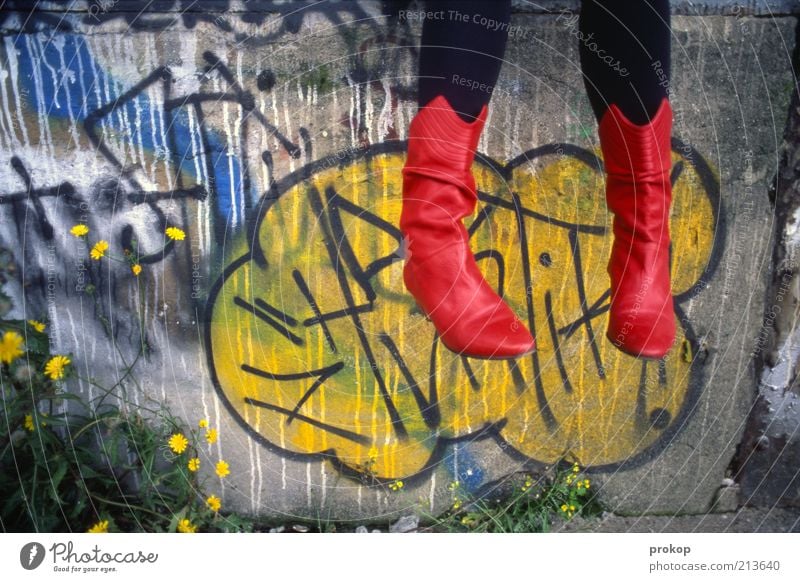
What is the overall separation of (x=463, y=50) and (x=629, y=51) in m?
0.24

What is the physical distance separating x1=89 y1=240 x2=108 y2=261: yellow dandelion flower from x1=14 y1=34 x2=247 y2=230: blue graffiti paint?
0.15 meters

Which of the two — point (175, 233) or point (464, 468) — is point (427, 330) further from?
point (175, 233)

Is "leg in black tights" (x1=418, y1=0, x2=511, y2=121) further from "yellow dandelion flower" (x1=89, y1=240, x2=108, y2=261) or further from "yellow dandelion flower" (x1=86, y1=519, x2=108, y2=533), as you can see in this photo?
"yellow dandelion flower" (x1=86, y1=519, x2=108, y2=533)

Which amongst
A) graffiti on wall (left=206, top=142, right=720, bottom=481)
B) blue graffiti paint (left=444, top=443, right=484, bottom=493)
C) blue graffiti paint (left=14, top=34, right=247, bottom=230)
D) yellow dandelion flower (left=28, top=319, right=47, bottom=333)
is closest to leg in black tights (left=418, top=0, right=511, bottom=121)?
graffiti on wall (left=206, top=142, right=720, bottom=481)

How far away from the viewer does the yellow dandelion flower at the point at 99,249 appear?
942 millimetres

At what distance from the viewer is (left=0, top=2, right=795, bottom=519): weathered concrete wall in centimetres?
92

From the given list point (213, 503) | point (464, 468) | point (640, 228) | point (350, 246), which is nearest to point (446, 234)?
point (350, 246)

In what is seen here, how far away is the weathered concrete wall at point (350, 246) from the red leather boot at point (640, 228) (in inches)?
1.4

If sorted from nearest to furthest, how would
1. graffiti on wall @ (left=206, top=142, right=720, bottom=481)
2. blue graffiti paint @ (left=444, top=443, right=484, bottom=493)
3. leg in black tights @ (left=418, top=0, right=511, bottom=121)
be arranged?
leg in black tights @ (left=418, top=0, right=511, bottom=121), graffiti on wall @ (left=206, top=142, right=720, bottom=481), blue graffiti paint @ (left=444, top=443, right=484, bottom=493)

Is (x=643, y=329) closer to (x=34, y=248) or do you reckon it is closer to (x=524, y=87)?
(x=524, y=87)

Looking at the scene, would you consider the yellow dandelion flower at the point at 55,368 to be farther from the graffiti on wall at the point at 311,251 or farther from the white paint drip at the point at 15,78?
the white paint drip at the point at 15,78

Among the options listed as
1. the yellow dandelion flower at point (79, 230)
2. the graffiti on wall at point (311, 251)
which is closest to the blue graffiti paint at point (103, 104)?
the graffiti on wall at point (311, 251)

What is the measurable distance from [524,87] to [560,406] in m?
0.52
